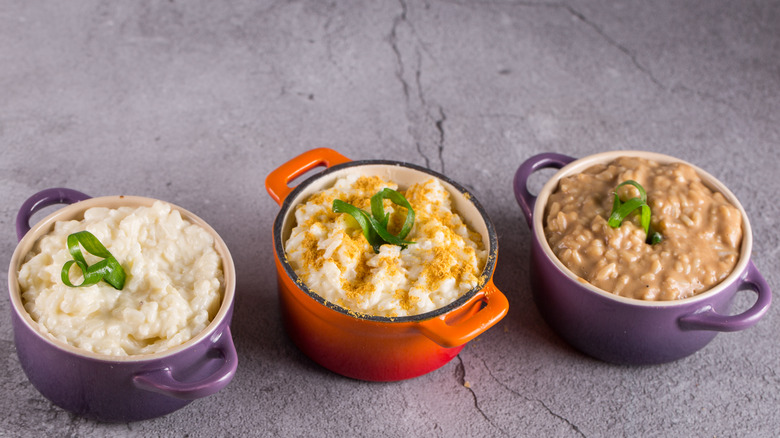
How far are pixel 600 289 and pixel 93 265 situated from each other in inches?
57.8

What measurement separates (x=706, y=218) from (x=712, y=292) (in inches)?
12.4

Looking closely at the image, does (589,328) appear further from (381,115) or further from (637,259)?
(381,115)

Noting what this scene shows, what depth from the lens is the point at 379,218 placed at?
267 centimetres

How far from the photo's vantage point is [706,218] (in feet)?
9.07

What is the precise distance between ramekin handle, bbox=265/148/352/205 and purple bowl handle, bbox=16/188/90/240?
587mm

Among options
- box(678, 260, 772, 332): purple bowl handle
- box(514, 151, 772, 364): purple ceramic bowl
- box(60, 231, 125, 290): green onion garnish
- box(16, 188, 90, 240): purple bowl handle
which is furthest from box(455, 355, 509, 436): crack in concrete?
box(16, 188, 90, 240): purple bowl handle

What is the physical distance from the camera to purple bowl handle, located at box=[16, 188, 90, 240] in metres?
2.58

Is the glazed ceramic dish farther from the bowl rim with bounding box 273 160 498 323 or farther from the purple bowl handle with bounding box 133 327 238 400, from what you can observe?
the purple bowl handle with bounding box 133 327 238 400

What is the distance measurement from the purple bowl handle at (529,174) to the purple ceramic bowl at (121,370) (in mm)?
1038

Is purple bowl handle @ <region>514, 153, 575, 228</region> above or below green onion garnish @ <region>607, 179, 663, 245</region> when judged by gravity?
below

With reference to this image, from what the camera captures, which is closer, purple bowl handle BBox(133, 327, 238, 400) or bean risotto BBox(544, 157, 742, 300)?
purple bowl handle BBox(133, 327, 238, 400)

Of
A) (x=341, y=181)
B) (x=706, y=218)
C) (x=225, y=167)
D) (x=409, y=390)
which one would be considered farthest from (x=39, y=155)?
(x=706, y=218)

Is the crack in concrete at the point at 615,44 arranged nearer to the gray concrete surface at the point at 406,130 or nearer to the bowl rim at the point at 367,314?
the gray concrete surface at the point at 406,130

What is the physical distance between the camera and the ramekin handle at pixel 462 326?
240 cm
